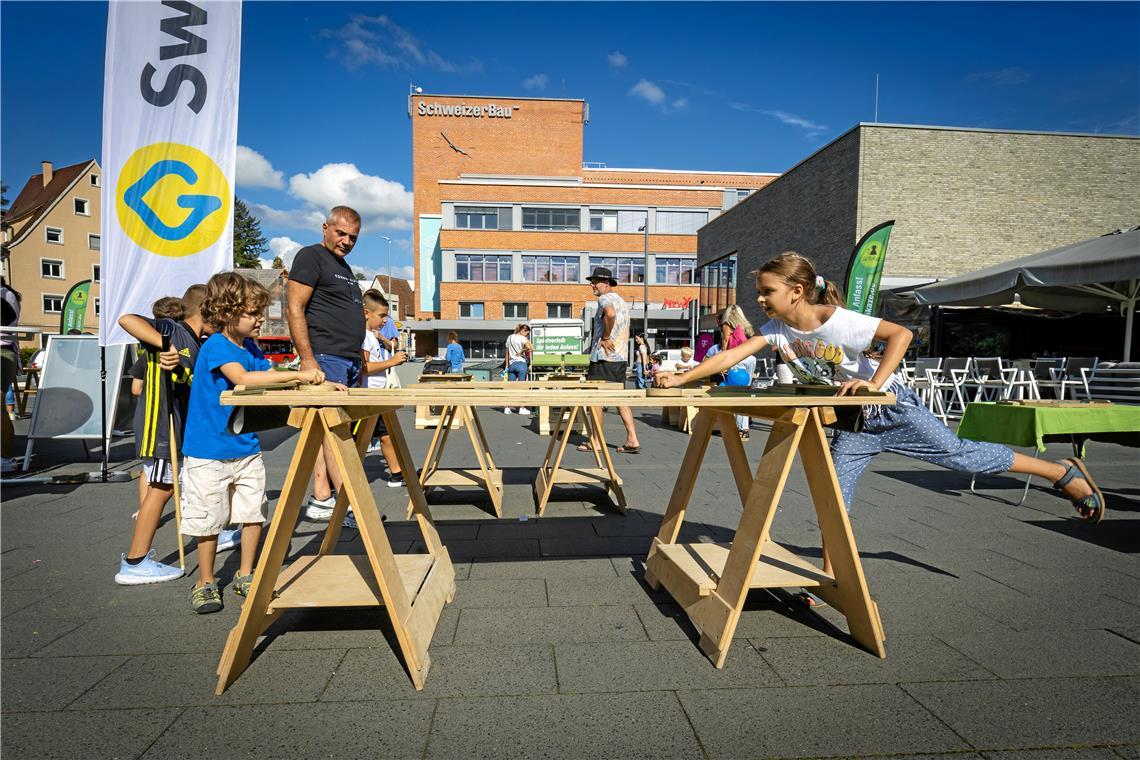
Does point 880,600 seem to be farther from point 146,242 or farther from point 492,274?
point 492,274

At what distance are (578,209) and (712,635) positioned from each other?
1874 inches

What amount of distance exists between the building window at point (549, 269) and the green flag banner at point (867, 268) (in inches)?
1435

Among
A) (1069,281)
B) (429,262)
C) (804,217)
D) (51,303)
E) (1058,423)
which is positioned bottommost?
(1058,423)

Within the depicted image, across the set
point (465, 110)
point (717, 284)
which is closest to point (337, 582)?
point (717, 284)

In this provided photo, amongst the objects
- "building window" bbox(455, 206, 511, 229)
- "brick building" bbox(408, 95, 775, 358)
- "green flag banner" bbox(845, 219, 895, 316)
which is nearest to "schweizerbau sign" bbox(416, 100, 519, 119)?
"brick building" bbox(408, 95, 775, 358)

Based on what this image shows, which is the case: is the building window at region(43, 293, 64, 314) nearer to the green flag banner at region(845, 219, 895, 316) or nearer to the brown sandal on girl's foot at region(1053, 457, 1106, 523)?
the green flag banner at region(845, 219, 895, 316)

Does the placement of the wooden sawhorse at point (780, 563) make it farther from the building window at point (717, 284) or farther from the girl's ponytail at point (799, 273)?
the building window at point (717, 284)

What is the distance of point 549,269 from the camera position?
4791cm

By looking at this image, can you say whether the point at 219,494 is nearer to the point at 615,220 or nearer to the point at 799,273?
the point at 799,273

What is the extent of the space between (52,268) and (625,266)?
41.0m

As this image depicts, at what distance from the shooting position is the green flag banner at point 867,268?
39.5ft

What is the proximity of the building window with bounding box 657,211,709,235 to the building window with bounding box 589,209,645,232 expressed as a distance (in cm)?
156

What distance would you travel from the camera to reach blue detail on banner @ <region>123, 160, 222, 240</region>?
479 cm

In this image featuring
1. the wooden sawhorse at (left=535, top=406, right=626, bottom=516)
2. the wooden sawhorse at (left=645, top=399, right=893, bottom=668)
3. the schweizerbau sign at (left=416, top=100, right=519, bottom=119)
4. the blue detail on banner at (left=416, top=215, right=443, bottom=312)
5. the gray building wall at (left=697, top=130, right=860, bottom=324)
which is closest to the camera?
the wooden sawhorse at (left=645, top=399, right=893, bottom=668)
